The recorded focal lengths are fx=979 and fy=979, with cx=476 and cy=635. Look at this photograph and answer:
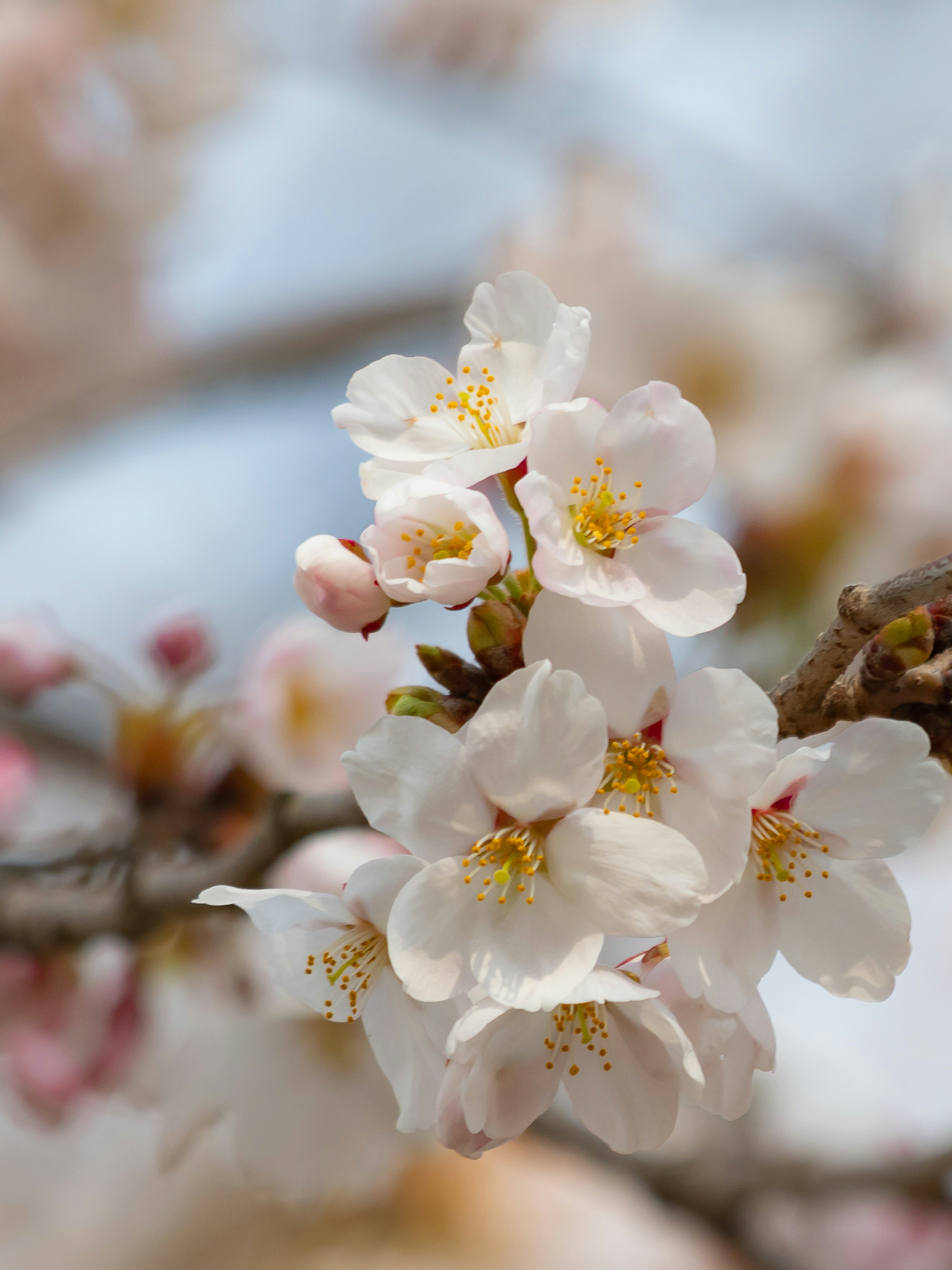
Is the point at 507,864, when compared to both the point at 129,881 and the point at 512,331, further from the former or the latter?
the point at 129,881

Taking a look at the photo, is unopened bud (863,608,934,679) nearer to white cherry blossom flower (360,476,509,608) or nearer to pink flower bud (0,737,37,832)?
white cherry blossom flower (360,476,509,608)

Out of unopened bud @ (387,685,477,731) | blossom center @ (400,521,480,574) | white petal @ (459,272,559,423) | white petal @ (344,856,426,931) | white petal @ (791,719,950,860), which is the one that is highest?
white petal @ (459,272,559,423)

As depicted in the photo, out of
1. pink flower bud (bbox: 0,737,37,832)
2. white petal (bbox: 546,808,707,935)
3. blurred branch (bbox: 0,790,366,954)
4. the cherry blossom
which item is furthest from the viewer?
pink flower bud (bbox: 0,737,37,832)

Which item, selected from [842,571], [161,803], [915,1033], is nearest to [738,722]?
[161,803]

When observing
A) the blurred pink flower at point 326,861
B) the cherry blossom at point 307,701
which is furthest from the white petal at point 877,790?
the cherry blossom at point 307,701

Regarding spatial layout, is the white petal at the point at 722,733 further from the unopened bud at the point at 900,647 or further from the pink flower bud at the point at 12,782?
the pink flower bud at the point at 12,782

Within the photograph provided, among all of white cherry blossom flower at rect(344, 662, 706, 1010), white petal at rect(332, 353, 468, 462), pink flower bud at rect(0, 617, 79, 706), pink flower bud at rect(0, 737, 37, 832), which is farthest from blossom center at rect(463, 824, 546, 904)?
pink flower bud at rect(0, 737, 37, 832)

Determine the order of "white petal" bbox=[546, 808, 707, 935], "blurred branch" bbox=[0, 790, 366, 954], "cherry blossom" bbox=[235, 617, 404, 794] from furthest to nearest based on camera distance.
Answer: "cherry blossom" bbox=[235, 617, 404, 794], "blurred branch" bbox=[0, 790, 366, 954], "white petal" bbox=[546, 808, 707, 935]
